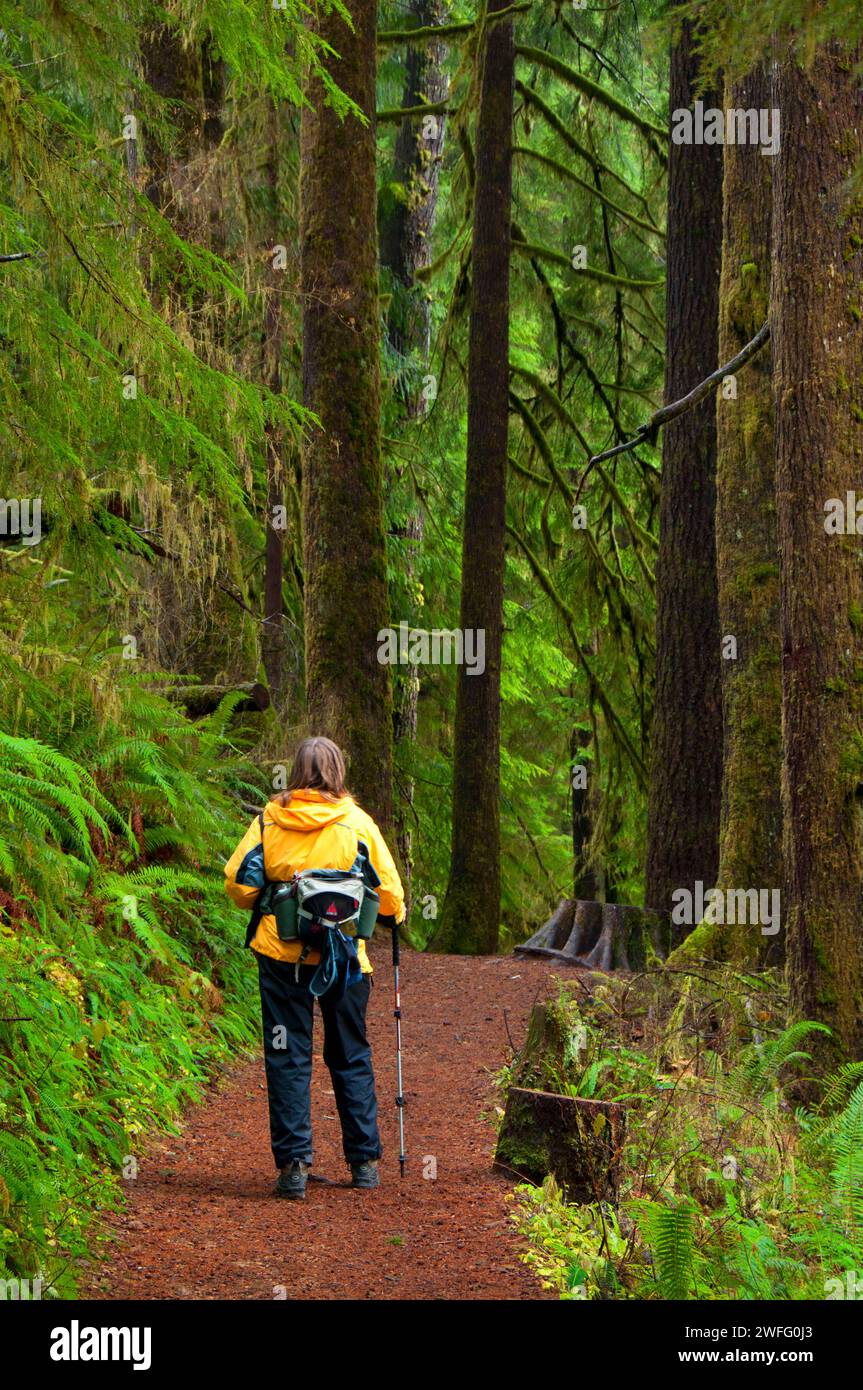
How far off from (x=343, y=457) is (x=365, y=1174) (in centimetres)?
696

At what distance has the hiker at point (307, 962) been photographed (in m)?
6.18

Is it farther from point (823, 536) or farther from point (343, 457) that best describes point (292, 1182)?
point (343, 457)

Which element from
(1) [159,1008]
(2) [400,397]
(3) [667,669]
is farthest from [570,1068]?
(2) [400,397]

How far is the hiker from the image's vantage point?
618cm

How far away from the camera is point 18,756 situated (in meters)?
7.61

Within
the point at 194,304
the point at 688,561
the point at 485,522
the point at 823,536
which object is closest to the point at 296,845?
the point at 823,536

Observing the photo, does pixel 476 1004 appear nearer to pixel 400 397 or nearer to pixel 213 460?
pixel 213 460

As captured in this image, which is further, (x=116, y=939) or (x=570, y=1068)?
(x=116, y=939)

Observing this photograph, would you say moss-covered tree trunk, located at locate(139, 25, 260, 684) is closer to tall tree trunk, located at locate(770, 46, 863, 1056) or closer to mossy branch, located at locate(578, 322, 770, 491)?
mossy branch, located at locate(578, 322, 770, 491)

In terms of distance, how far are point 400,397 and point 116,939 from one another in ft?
32.3

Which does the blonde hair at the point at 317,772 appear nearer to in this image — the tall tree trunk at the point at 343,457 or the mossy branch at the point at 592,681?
the tall tree trunk at the point at 343,457

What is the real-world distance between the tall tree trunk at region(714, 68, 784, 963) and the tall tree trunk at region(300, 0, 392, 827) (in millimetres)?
3365

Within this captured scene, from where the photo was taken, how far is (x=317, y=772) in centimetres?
630

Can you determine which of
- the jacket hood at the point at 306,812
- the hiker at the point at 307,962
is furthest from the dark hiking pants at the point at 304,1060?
the jacket hood at the point at 306,812
